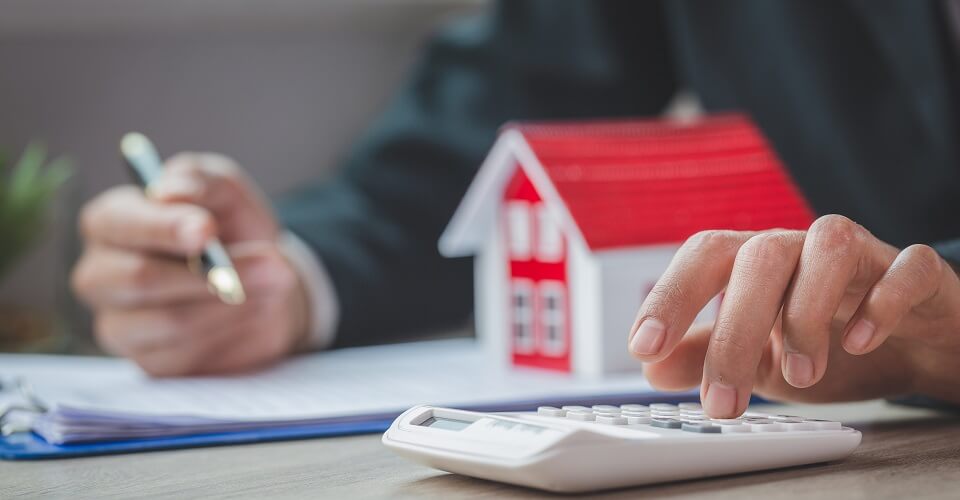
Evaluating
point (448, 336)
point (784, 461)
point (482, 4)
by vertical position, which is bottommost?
point (784, 461)

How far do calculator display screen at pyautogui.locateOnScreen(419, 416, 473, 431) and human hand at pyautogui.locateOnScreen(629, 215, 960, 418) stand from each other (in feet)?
0.28

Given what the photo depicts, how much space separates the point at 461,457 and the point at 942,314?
26 cm

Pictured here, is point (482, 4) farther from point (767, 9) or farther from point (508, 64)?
point (767, 9)

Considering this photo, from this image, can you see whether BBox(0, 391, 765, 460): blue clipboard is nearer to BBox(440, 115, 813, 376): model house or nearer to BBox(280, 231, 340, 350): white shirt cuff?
BBox(440, 115, 813, 376): model house

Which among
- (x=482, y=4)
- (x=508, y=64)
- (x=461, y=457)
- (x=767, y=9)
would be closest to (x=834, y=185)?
(x=767, y=9)

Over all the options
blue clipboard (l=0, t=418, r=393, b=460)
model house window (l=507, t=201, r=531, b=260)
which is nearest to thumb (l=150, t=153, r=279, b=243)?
model house window (l=507, t=201, r=531, b=260)

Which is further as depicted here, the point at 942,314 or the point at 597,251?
the point at 597,251

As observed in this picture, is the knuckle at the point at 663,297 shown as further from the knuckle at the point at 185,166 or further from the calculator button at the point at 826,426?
the knuckle at the point at 185,166

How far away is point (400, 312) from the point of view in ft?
4.33

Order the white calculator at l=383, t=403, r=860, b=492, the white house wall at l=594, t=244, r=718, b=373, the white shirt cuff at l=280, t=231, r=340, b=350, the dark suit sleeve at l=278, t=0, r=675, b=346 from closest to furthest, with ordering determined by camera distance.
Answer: the white calculator at l=383, t=403, r=860, b=492 < the white house wall at l=594, t=244, r=718, b=373 < the white shirt cuff at l=280, t=231, r=340, b=350 < the dark suit sleeve at l=278, t=0, r=675, b=346

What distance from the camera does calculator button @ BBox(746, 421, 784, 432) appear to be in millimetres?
468

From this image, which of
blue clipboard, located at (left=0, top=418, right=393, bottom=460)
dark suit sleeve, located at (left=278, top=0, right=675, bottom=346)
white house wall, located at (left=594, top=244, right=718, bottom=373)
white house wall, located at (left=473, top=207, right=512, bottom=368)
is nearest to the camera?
blue clipboard, located at (left=0, top=418, right=393, bottom=460)

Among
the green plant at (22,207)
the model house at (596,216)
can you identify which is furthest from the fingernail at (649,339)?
the green plant at (22,207)

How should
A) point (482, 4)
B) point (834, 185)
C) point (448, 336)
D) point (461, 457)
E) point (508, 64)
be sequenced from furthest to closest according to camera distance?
point (482, 4), point (448, 336), point (508, 64), point (834, 185), point (461, 457)
